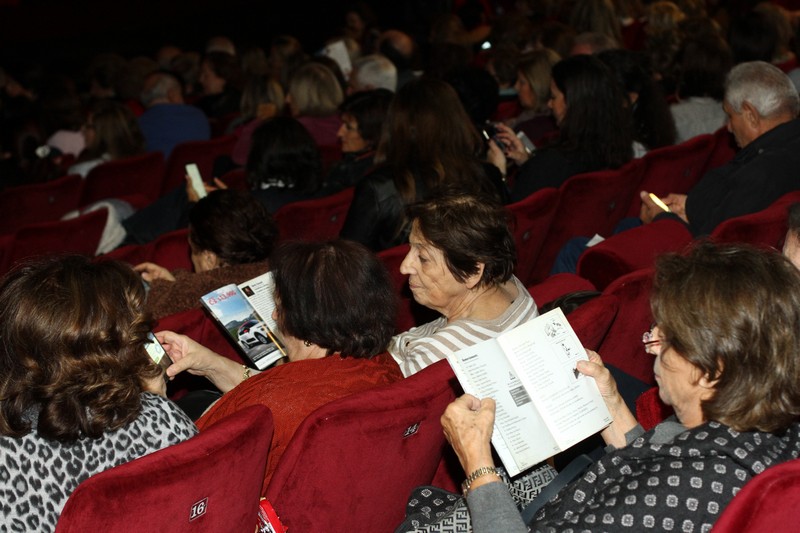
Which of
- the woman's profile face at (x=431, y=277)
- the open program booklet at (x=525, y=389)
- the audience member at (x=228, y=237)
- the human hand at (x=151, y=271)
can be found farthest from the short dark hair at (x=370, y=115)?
the open program booklet at (x=525, y=389)

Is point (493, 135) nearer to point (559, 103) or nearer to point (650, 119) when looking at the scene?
point (559, 103)

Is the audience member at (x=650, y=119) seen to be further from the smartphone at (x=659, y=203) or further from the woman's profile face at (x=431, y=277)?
the woman's profile face at (x=431, y=277)

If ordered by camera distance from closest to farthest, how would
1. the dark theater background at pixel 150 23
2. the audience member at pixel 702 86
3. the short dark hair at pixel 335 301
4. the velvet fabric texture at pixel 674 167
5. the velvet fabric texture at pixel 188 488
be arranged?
the velvet fabric texture at pixel 188 488 → the short dark hair at pixel 335 301 → the velvet fabric texture at pixel 674 167 → the audience member at pixel 702 86 → the dark theater background at pixel 150 23

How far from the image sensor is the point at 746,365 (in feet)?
5.38

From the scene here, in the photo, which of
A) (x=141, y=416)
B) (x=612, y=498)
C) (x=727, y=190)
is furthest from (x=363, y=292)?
(x=727, y=190)

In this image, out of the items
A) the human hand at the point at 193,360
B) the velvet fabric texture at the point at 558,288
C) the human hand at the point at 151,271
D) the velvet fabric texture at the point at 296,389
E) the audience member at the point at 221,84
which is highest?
the velvet fabric texture at the point at 296,389

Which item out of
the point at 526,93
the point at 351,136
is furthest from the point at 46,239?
the point at 526,93

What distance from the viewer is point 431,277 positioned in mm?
2641

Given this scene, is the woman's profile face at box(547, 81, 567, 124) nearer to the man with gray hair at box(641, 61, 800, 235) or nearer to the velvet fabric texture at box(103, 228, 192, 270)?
the man with gray hair at box(641, 61, 800, 235)

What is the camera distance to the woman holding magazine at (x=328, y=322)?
2.21 m

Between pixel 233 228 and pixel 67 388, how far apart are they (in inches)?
61.2

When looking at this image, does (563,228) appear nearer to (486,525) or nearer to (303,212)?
(303,212)

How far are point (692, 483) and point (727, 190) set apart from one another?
91.5 inches

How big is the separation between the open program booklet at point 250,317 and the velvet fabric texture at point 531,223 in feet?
3.24
